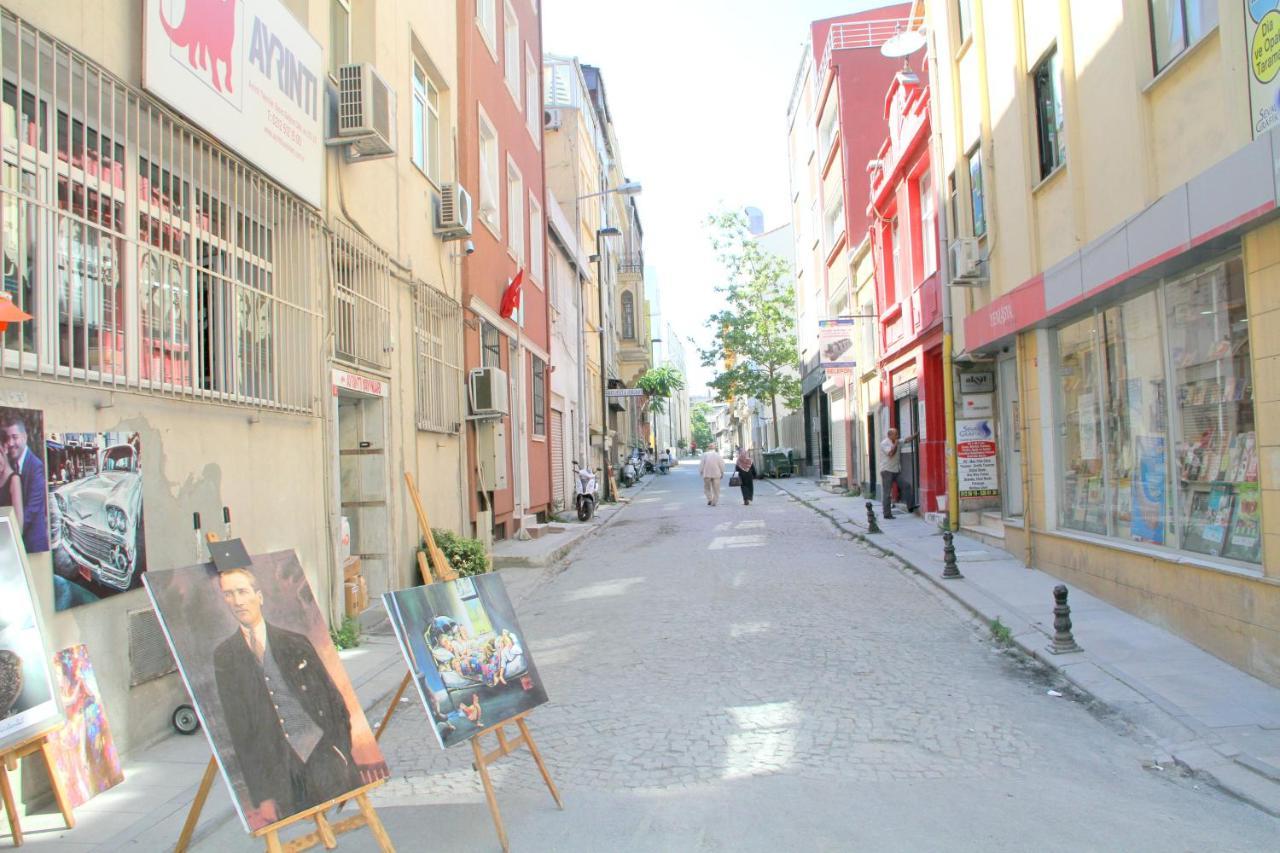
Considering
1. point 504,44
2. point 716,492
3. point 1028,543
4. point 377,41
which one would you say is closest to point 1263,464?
point 1028,543

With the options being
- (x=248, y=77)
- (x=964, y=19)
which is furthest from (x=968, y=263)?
(x=248, y=77)

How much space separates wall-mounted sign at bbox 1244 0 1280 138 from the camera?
5.70m

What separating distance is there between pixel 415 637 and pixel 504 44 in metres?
14.9

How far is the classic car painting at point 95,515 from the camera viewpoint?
15.2 ft

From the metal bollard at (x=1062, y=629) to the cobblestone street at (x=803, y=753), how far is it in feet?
Answer: 1.02

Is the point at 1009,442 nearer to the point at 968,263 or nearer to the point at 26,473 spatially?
the point at 968,263

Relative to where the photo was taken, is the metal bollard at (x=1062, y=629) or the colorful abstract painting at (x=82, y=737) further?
the metal bollard at (x=1062, y=629)

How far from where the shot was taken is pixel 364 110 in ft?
27.1

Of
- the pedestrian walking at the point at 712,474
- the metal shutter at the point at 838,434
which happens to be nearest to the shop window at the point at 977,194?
the pedestrian walking at the point at 712,474

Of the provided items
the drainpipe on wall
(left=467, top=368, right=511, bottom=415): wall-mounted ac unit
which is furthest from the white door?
(left=467, top=368, right=511, bottom=415): wall-mounted ac unit

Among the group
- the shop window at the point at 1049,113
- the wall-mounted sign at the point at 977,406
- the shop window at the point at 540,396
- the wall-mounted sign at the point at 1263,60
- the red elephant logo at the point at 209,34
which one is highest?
the shop window at the point at 1049,113

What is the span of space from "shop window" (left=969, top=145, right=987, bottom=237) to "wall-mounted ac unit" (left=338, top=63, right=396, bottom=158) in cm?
795

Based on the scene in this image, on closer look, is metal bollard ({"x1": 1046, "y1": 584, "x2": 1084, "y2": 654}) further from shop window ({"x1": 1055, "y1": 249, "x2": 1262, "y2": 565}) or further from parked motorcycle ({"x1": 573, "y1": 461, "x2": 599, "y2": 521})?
parked motorcycle ({"x1": 573, "y1": 461, "x2": 599, "y2": 521})

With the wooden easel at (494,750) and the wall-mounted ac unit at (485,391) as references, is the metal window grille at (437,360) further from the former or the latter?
the wooden easel at (494,750)
